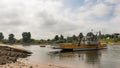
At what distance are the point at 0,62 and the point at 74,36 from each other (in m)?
164

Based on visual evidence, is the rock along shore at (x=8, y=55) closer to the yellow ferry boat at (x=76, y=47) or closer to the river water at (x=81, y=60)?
the river water at (x=81, y=60)

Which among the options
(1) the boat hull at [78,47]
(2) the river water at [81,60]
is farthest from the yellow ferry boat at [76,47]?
(2) the river water at [81,60]

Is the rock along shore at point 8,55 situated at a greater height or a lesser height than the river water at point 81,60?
greater

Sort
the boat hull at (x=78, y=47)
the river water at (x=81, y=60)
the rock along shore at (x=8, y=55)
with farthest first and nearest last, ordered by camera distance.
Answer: the boat hull at (x=78, y=47) → the river water at (x=81, y=60) → the rock along shore at (x=8, y=55)

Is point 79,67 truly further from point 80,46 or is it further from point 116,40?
point 116,40

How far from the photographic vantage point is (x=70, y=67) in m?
33.2

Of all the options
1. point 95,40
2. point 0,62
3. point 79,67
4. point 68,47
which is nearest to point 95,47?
point 95,40

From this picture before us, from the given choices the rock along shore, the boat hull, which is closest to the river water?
the rock along shore

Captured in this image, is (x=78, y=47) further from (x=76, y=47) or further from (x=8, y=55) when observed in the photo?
(x=8, y=55)

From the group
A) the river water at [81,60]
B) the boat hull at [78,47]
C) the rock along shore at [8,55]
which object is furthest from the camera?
the boat hull at [78,47]

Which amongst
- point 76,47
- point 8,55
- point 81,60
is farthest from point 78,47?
point 8,55

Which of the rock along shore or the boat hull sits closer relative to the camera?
the rock along shore

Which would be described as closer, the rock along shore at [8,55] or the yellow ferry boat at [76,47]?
the rock along shore at [8,55]

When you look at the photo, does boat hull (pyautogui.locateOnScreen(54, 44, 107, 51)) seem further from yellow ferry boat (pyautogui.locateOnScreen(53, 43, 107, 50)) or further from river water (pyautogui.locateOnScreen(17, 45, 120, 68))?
river water (pyautogui.locateOnScreen(17, 45, 120, 68))
